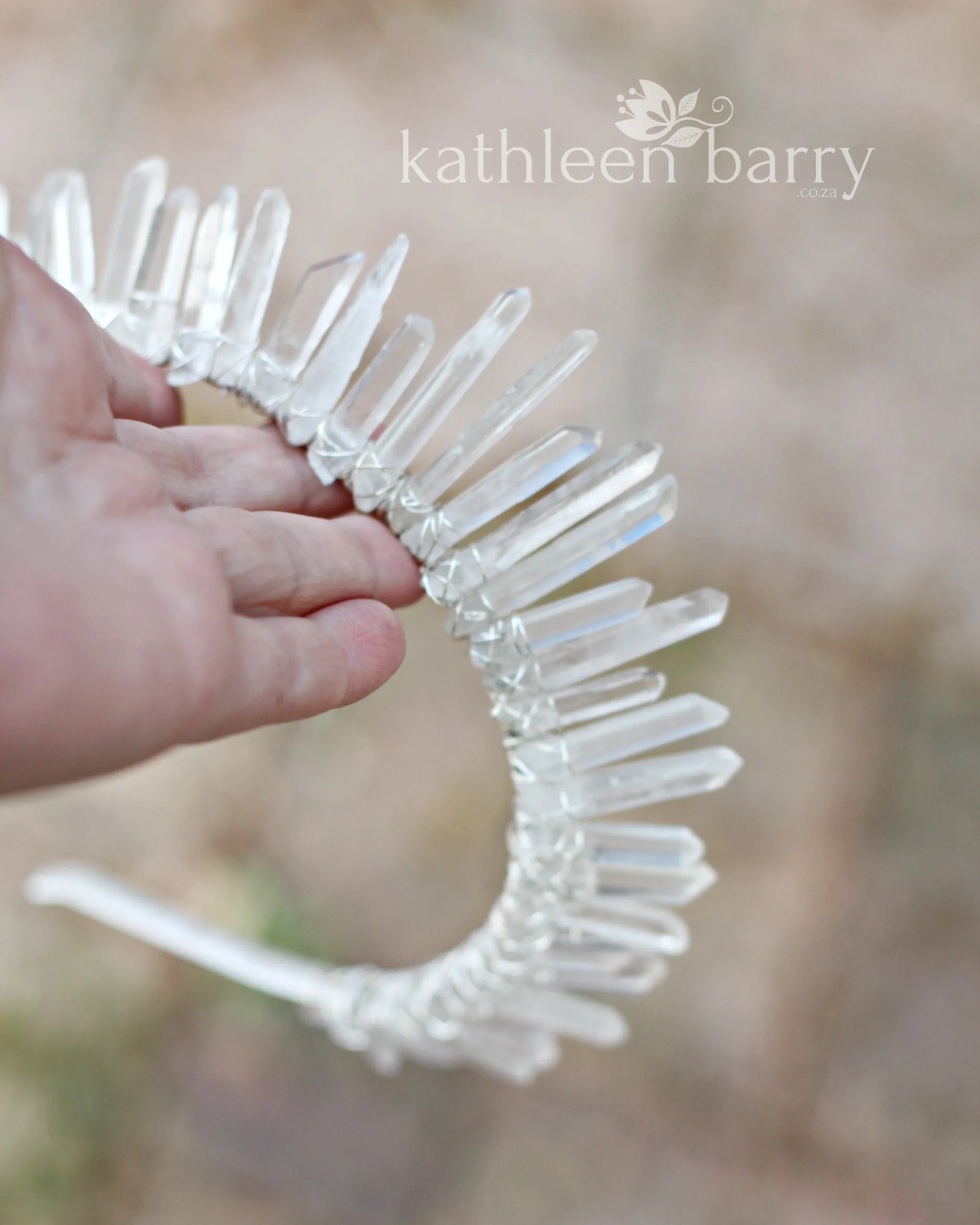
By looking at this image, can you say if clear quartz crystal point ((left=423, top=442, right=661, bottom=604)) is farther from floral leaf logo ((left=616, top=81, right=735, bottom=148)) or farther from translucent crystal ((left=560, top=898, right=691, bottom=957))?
floral leaf logo ((left=616, top=81, right=735, bottom=148))

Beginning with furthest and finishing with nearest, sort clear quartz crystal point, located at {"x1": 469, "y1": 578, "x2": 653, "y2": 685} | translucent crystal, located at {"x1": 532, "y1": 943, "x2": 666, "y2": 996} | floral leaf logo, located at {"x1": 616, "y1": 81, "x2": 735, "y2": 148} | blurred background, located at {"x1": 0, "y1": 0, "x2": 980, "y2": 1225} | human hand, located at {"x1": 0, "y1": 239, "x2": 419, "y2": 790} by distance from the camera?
floral leaf logo, located at {"x1": 616, "y1": 81, "x2": 735, "y2": 148} < blurred background, located at {"x1": 0, "y1": 0, "x2": 980, "y2": 1225} < translucent crystal, located at {"x1": 532, "y1": 943, "x2": 666, "y2": 996} < clear quartz crystal point, located at {"x1": 469, "y1": 578, "x2": 653, "y2": 685} < human hand, located at {"x1": 0, "y1": 239, "x2": 419, "y2": 790}

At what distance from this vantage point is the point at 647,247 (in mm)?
967

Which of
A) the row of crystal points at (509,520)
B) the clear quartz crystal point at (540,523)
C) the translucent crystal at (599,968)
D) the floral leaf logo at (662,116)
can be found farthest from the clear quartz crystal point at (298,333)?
the floral leaf logo at (662,116)

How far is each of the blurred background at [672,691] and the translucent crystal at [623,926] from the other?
0.30 m

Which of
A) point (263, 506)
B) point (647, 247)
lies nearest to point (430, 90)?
point (647, 247)

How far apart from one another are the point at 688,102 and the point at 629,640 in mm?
692

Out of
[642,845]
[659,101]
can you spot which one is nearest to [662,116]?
[659,101]

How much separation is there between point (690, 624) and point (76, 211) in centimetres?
41

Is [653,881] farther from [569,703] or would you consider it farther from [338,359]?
[338,359]

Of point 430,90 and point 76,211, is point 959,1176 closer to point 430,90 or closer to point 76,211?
point 76,211

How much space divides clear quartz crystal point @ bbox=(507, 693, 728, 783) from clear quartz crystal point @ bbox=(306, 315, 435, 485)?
168mm

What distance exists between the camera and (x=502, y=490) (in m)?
0.50

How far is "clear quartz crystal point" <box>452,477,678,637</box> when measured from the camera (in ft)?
1.53

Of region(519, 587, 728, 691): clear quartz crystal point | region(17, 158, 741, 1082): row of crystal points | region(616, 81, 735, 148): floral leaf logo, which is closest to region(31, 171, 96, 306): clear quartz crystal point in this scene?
region(17, 158, 741, 1082): row of crystal points
